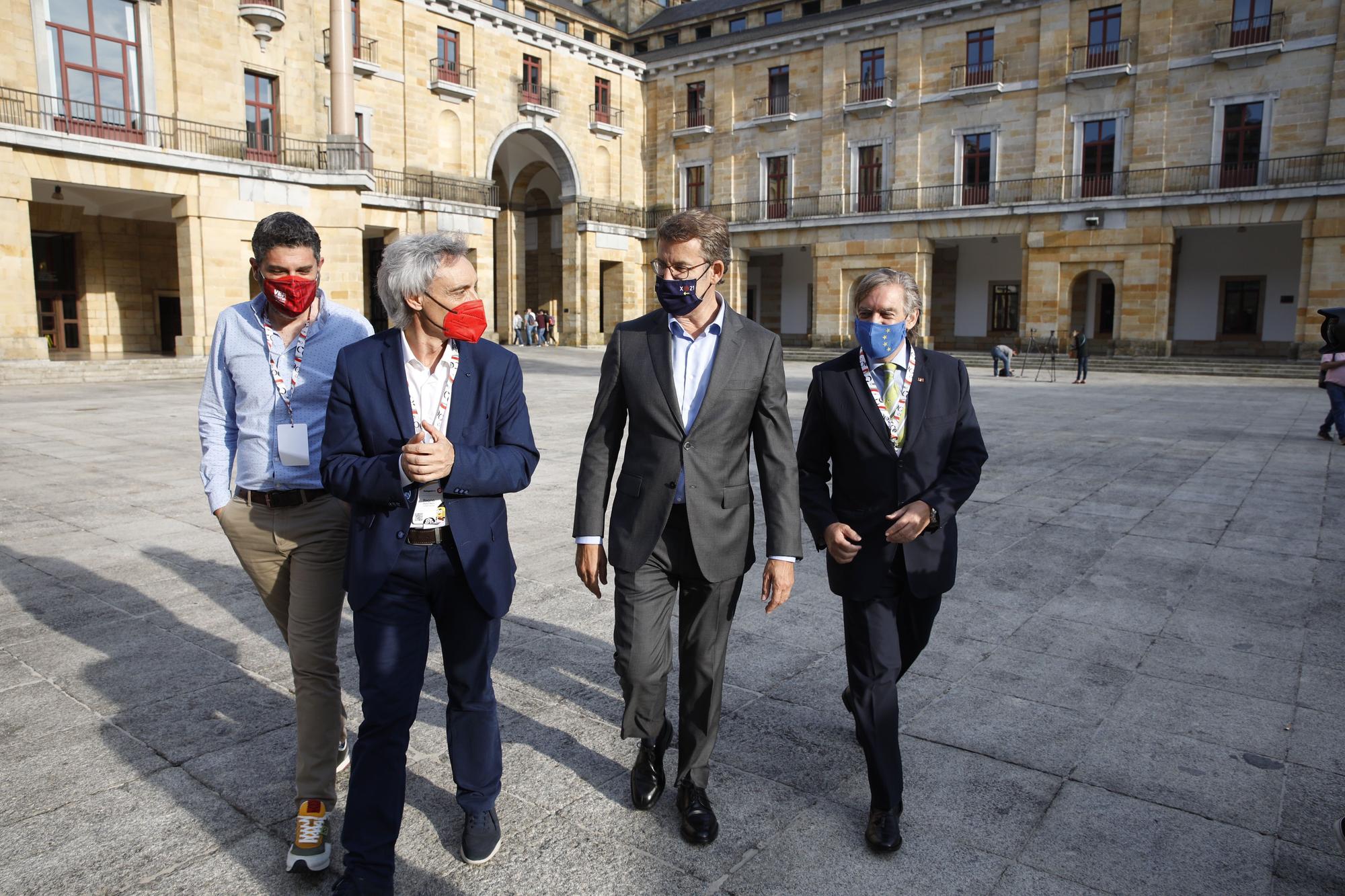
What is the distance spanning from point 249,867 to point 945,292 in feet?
123

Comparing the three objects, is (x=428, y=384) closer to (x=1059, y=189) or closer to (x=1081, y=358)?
(x=1081, y=358)

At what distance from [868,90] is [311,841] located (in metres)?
36.1

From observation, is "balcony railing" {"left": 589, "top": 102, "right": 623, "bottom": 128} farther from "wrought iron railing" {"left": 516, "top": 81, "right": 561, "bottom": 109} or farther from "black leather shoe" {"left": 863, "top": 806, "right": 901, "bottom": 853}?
"black leather shoe" {"left": 863, "top": 806, "right": 901, "bottom": 853}

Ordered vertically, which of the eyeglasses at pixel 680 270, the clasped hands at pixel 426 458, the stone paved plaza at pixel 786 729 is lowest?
the stone paved plaza at pixel 786 729

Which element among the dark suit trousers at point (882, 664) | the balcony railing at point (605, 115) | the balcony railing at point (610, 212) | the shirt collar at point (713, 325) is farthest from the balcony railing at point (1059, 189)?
the shirt collar at point (713, 325)

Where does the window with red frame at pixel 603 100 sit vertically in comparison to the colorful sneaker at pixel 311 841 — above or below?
above

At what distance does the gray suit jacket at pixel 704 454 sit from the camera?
296cm

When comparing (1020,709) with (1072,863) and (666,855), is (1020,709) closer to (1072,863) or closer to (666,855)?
(1072,863)

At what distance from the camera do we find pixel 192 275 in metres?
22.6

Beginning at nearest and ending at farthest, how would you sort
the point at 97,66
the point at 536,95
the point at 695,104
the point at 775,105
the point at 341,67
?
the point at 97,66
the point at 341,67
the point at 536,95
the point at 775,105
the point at 695,104

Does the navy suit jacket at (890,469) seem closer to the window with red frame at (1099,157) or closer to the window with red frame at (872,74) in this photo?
the window with red frame at (1099,157)

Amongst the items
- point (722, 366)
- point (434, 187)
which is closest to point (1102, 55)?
point (434, 187)

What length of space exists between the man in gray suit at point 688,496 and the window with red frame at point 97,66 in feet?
78.2

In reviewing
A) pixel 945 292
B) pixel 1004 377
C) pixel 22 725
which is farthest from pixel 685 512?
pixel 945 292
